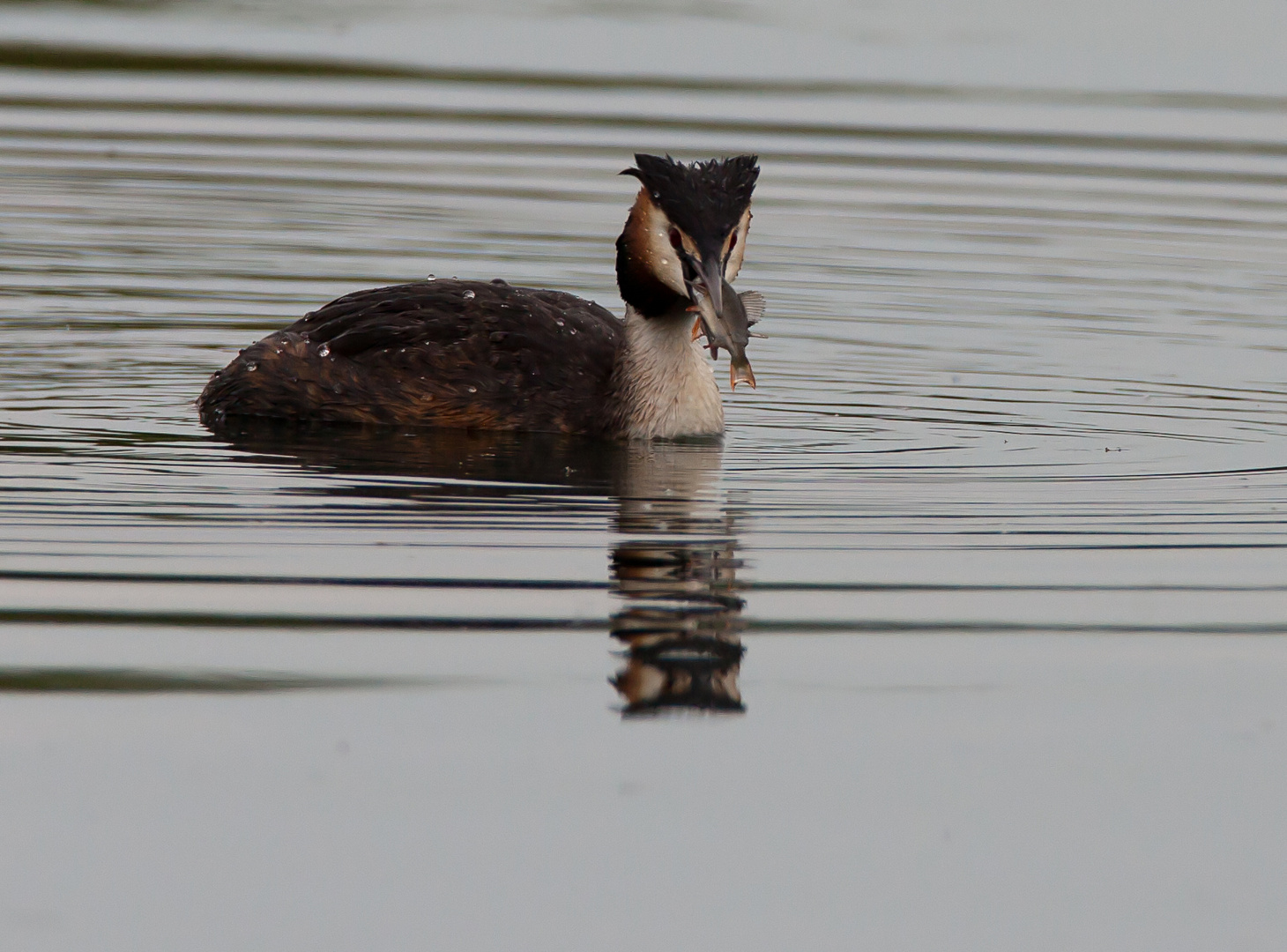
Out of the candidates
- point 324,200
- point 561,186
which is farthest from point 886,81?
point 324,200

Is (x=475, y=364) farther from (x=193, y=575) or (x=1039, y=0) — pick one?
(x=1039, y=0)

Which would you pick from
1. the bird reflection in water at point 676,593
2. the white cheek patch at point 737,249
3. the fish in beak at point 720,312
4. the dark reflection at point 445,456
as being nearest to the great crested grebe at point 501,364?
the dark reflection at point 445,456

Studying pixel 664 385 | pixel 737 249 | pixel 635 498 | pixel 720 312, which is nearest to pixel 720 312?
pixel 720 312

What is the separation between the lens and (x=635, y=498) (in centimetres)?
970

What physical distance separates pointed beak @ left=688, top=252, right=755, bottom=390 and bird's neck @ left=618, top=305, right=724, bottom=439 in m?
0.85

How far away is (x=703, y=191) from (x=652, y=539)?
7.35 ft

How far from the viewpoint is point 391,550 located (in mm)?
8398

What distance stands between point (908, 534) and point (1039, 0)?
2582 cm

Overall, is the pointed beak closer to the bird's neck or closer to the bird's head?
the bird's head

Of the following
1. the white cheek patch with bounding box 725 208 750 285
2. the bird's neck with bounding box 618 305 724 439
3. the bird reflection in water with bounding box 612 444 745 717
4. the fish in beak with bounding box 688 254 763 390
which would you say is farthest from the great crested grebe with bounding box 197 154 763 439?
the bird reflection in water with bounding box 612 444 745 717

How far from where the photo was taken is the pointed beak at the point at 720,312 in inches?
394

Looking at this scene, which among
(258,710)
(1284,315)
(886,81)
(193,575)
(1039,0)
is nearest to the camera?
(258,710)

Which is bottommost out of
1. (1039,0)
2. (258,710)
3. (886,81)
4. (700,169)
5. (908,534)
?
(258,710)

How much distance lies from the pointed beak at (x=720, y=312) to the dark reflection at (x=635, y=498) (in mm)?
576
